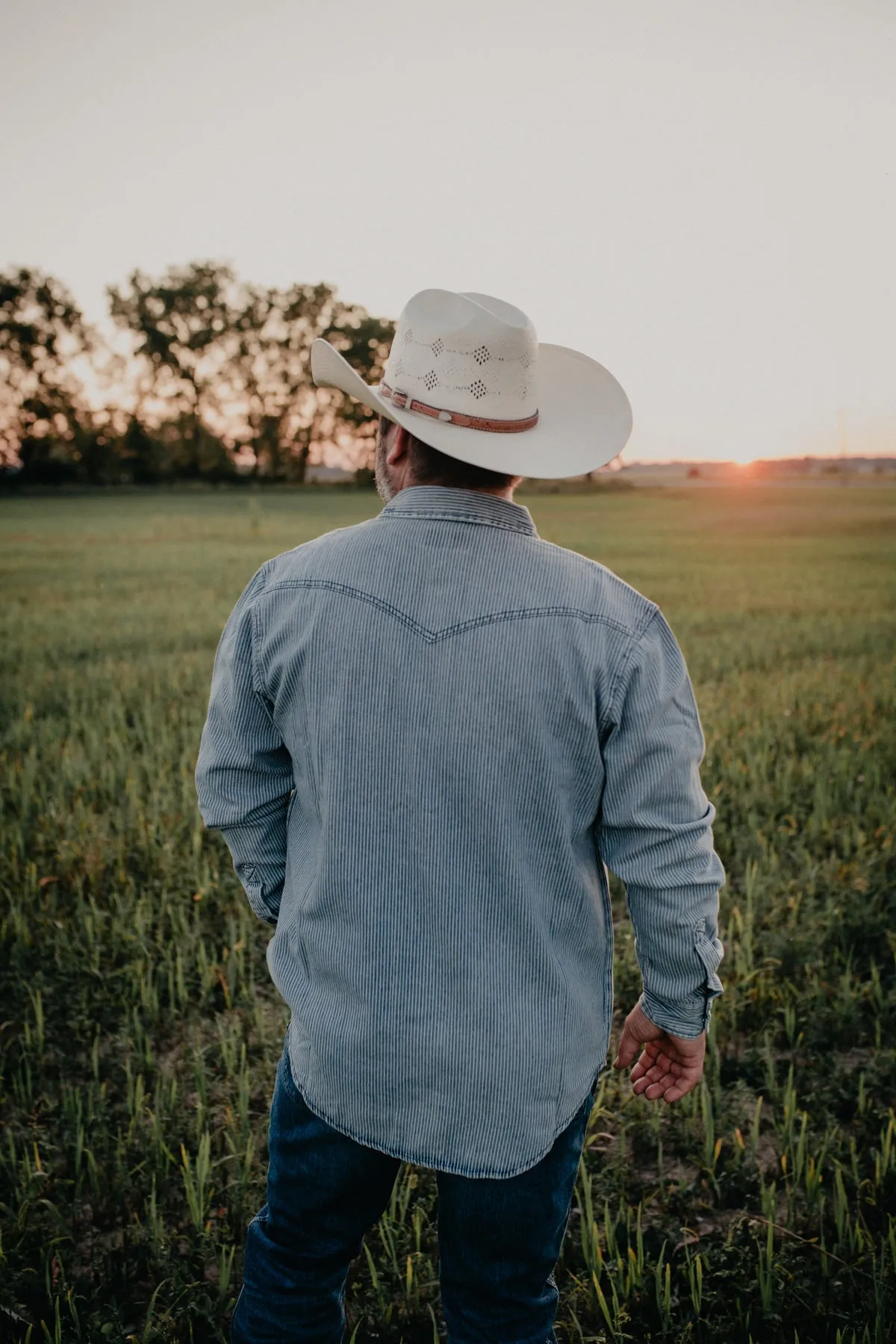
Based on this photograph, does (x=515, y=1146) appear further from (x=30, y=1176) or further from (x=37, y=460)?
(x=37, y=460)

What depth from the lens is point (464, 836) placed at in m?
1.35

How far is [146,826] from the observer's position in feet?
14.7

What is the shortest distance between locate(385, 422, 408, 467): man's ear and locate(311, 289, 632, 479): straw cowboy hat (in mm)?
56

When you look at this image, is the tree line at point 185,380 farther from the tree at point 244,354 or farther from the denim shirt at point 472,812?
the denim shirt at point 472,812

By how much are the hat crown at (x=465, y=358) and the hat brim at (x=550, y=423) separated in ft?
0.14

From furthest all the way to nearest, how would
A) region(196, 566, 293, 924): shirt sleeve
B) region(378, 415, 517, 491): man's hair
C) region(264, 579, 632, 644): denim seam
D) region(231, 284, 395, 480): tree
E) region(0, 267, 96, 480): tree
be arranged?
1. region(231, 284, 395, 480): tree
2. region(0, 267, 96, 480): tree
3. region(196, 566, 293, 924): shirt sleeve
4. region(378, 415, 517, 491): man's hair
5. region(264, 579, 632, 644): denim seam

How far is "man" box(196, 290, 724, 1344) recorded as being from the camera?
1334 mm

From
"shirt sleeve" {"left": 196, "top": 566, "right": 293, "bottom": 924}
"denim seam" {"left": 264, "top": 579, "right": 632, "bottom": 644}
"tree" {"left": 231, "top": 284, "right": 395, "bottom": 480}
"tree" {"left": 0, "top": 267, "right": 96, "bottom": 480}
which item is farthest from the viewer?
"tree" {"left": 231, "top": 284, "right": 395, "bottom": 480}

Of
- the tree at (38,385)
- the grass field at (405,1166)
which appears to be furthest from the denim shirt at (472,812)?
the tree at (38,385)

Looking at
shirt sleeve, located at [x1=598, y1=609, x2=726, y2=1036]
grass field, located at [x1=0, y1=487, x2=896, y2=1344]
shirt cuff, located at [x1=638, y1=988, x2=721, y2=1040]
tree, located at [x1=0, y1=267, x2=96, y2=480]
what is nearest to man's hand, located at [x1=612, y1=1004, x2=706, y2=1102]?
shirt cuff, located at [x1=638, y1=988, x2=721, y2=1040]

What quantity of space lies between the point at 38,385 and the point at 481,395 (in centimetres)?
4184

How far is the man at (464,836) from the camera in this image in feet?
4.38

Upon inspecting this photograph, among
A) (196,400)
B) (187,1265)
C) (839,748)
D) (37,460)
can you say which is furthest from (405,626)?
(196,400)

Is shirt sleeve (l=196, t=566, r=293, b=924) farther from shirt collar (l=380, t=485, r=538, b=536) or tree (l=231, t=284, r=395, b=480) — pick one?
tree (l=231, t=284, r=395, b=480)
